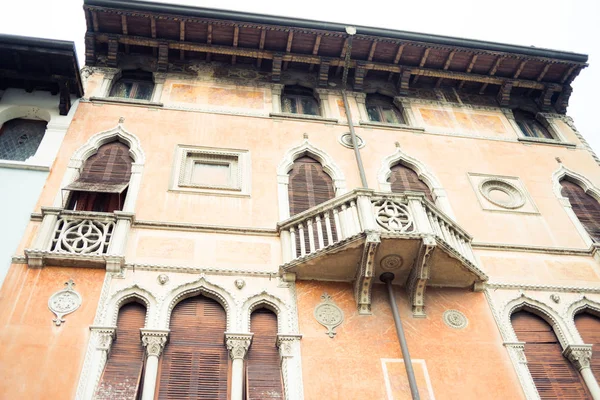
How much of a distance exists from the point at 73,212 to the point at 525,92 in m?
12.5

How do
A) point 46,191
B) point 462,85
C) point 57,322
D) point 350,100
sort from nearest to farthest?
1. point 57,322
2. point 46,191
3. point 350,100
4. point 462,85

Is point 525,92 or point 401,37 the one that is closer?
point 401,37

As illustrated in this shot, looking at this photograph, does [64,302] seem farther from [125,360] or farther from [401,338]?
[401,338]

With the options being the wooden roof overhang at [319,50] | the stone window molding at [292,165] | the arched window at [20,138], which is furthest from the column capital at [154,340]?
the wooden roof overhang at [319,50]

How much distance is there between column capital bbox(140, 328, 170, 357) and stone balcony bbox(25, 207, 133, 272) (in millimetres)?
1412

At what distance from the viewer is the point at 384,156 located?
12.8 m

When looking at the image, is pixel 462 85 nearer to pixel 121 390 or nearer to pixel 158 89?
pixel 158 89

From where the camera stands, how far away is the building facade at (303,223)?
8578 mm

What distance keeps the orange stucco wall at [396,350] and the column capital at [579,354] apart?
1130 millimetres

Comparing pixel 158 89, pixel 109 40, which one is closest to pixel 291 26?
pixel 158 89

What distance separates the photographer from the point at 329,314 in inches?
368

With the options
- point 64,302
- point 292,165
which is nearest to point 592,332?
point 292,165

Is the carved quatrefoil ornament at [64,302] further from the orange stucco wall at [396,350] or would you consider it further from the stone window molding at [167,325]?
the orange stucco wall at [396,350]

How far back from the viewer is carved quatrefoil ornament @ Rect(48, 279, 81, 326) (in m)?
8.62
